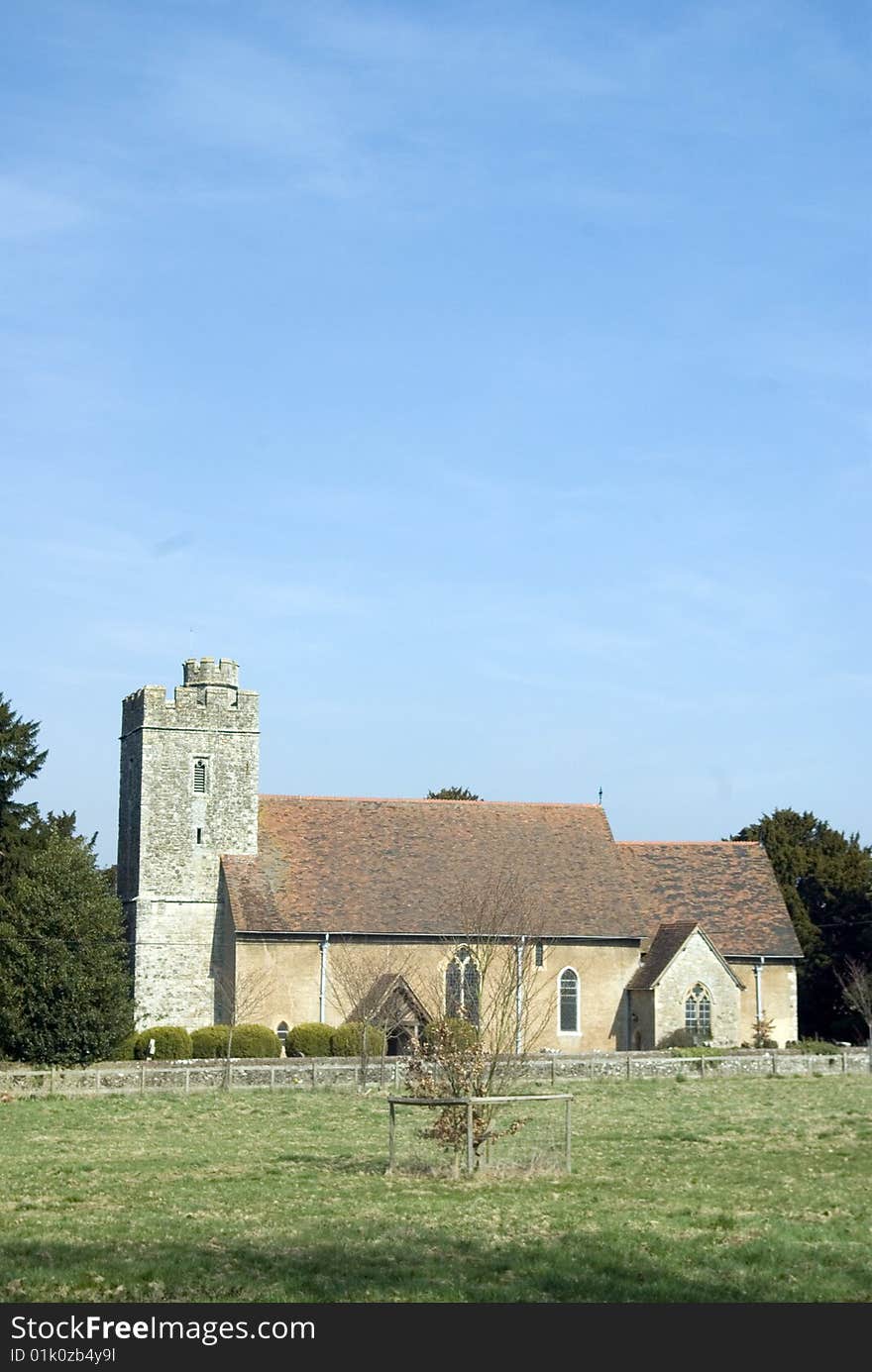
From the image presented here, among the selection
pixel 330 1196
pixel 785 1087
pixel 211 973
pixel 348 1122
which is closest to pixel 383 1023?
pixel 211 973

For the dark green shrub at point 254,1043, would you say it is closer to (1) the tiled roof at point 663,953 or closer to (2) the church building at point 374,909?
(2) the church building at point 374,909

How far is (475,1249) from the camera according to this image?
15.4m

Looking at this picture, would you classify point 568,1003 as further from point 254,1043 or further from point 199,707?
point 199,707

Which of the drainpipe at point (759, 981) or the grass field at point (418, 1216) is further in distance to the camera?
the drainpipe at point (759, 981)

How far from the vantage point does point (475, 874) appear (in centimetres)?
5806

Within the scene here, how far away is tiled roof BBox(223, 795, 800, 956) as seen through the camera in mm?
55656

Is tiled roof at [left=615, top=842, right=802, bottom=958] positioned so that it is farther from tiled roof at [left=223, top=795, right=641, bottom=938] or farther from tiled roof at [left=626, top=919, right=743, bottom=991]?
tiled roof at [left=223, top=795, right=641, bottom=938]

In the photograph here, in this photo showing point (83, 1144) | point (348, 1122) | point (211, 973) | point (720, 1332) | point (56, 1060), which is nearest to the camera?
point (720, 1332)

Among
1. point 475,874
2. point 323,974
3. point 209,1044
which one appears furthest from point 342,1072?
point 475,874

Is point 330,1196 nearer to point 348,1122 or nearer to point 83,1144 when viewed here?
point 83,1144

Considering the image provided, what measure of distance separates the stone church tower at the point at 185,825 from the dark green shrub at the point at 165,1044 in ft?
14.3

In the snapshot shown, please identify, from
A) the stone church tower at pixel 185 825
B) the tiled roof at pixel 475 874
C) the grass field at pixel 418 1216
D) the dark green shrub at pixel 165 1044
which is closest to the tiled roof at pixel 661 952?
the tiled roof at pixel 475 874

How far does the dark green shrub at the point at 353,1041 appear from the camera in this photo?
157ft

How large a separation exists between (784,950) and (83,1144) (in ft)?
122
